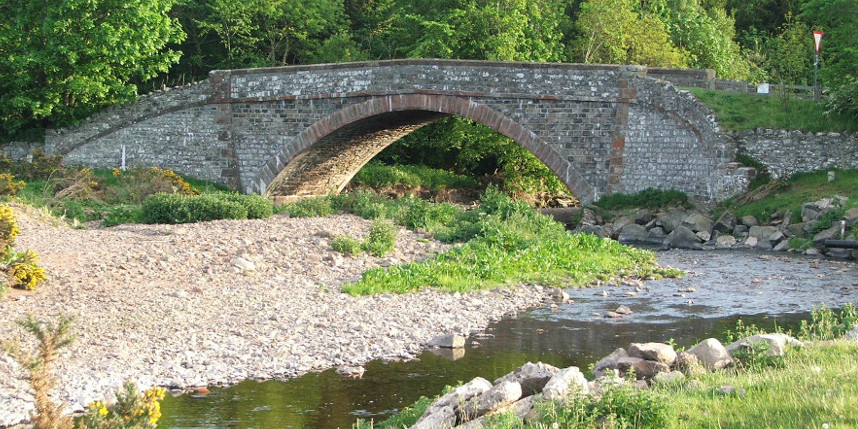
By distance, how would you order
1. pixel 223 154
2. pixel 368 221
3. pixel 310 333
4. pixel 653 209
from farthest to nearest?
pixel 223 154, pixel 653 209, pixel 368 221, pixel 310 333

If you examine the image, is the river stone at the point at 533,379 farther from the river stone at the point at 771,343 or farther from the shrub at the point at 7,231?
the shrub at the point at 7,231

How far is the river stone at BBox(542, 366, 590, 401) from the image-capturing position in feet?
25.4

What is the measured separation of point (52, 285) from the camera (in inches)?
548

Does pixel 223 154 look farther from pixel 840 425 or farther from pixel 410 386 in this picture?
pixel 840 425

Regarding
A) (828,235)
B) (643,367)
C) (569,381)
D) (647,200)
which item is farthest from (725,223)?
(569,381)

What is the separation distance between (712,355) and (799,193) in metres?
16.3

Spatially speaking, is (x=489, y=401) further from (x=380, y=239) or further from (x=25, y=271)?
(x=380, y=239)

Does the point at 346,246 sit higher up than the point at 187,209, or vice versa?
the point at 187,209

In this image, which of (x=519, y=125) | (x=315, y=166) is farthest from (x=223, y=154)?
(x=519, y=125)

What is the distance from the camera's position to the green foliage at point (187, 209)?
71.6ft

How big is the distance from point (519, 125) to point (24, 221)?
13.6m

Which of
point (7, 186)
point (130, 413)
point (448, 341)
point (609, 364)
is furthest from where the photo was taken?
point (7, 186)

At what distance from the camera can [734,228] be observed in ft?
79.3

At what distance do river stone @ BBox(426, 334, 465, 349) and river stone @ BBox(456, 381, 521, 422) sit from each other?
435 cm
